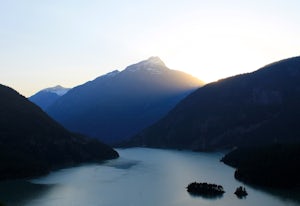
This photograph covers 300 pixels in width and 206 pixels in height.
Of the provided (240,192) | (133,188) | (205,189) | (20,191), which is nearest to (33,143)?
(20,191)

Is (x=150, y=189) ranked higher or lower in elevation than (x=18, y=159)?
lower

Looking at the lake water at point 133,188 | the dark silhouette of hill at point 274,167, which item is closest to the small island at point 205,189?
the lake water at point 133,188

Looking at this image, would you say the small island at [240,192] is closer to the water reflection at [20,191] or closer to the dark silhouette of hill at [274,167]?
the dark silhouette of hill at [274,167]

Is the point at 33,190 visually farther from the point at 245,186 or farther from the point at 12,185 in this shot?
the point at 245,186

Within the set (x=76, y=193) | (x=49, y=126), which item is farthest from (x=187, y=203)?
(x=49, y=126)

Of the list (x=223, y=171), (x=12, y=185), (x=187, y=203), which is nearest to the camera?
(x=187, y=203)
